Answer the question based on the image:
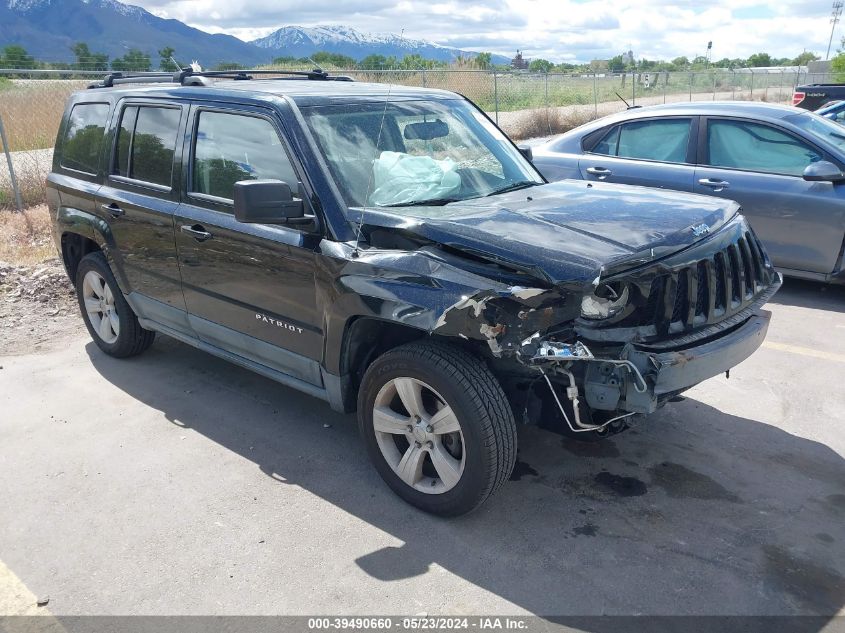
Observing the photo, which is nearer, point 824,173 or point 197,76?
point 197,76

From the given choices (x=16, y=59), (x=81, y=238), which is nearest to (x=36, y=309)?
(x=81, y=238)

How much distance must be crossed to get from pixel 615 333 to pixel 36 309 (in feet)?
18.5

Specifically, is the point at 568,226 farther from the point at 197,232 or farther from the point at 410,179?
the point at 197,232

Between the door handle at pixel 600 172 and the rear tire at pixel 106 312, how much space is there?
4.39m

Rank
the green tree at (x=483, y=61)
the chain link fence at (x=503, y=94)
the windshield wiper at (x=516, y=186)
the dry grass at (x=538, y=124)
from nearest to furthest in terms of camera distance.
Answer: the windshield wiper at (x=516, y=186), the chain link fence at (x=503, y=94), the dry grass at (x=538, y=124), the green tree at (x=483, y=61)

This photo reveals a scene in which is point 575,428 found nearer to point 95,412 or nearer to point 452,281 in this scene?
point 452,281

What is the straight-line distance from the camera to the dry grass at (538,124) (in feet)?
59.9

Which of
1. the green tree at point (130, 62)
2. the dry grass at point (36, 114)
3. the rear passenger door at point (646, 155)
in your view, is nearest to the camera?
the rear passenger door at point (646, 155)

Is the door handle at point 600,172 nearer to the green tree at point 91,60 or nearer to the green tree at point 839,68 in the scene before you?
the green tree at point 91,60

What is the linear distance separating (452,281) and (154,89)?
287 centimetres

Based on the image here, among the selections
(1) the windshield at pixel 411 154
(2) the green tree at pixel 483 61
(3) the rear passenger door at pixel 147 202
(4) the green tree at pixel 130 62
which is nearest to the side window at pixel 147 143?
(3) the rear passenger door at pixel 147 202

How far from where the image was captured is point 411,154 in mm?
4180

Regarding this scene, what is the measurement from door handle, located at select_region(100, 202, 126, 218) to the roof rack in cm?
93

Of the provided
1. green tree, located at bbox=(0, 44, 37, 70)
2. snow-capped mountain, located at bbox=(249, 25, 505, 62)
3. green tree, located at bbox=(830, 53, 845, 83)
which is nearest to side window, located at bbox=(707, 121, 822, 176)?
snow-capped mountain, located at bbox=(249, 25, 505, 62)
